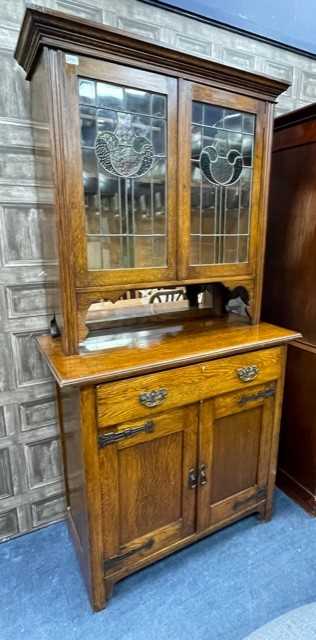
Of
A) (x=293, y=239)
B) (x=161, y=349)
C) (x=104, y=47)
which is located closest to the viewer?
(x=104, y=47)

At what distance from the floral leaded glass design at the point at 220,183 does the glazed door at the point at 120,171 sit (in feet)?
0.38

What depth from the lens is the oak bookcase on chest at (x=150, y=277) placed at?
3.68 feet

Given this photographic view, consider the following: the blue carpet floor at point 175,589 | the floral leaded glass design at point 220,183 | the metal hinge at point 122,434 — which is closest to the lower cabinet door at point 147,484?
the metal hinge at point 122,434

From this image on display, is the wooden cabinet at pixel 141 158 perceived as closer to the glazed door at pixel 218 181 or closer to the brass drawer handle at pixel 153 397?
the glazed door at pixel 218 181

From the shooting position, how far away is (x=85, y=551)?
4.49 ft

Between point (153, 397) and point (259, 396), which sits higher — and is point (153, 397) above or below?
above

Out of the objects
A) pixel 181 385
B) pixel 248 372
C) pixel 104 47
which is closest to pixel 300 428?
pixel 248 372

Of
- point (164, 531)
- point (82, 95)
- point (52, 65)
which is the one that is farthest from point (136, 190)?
point (164, 531)

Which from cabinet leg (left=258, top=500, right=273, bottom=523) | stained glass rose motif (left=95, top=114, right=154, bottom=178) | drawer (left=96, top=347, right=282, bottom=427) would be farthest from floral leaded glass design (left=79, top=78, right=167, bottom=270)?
cabinet leg (left=258, top=500, right=273, bottom=523)

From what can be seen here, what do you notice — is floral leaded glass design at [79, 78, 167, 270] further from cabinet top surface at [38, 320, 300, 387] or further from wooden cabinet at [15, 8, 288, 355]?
cabinet top surface at [38, 320, 300, 387]

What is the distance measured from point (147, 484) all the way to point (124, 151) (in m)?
1.18

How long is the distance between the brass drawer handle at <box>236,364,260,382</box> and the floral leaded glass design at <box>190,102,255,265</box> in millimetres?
441

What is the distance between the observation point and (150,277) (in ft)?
4.33

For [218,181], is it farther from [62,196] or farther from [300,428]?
[300,428]
